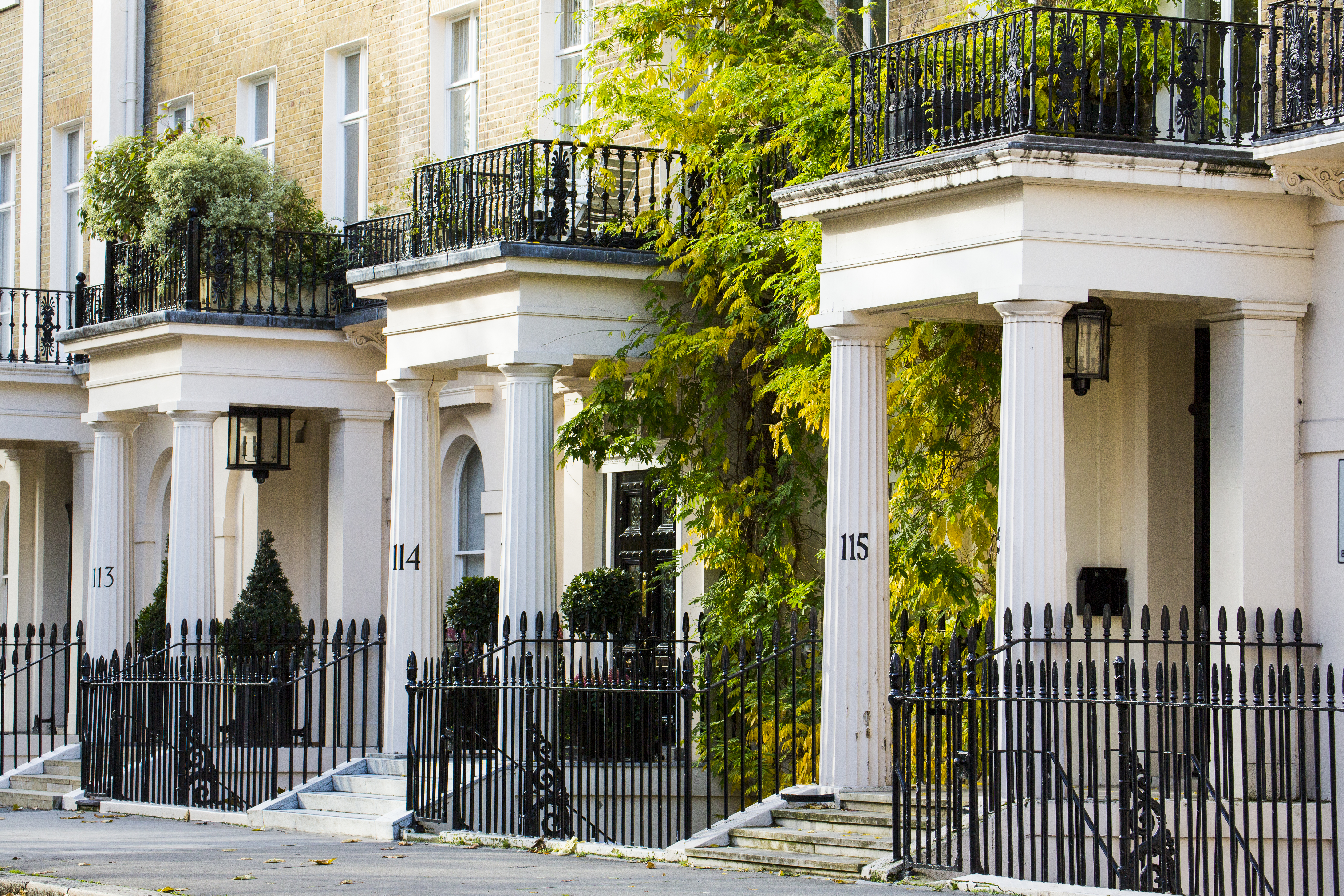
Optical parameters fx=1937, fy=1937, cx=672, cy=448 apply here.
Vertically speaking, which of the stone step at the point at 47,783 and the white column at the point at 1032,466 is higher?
the white column at the point at 1032,466

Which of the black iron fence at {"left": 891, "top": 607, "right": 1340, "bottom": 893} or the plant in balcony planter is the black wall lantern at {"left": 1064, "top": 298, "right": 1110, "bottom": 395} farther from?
the plant in balcony planter

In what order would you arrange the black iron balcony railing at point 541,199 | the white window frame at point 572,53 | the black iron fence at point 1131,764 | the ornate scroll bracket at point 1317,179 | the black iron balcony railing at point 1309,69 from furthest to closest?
1. the white window frame at point 572,53
2. the black iron balcony railing at point 541,199
3. the ornate scroll bracket at point 1317,179
4. the black iron balcony railing at point 1309,69
5. the black iron fence at point 1131,764

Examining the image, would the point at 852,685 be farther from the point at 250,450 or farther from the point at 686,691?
the point at 250,450

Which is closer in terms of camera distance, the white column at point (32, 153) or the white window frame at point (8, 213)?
the white column at point (32, 153)

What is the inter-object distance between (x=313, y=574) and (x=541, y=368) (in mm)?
6765

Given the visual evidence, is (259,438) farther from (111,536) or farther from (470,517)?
(470,517)

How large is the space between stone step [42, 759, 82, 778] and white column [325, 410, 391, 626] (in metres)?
2.82

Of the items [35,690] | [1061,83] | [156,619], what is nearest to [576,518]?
[156,619]

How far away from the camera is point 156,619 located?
64.8ft

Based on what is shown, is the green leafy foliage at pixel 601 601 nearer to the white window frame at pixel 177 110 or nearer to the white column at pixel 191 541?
the white column at pixel 191 541

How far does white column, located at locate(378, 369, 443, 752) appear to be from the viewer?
15.2 metres

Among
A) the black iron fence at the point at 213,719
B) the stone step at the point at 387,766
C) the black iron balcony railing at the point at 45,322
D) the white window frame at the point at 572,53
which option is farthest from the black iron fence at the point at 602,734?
the black iron balcony railing at the point at 45,322

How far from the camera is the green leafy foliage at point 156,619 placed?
17.7m

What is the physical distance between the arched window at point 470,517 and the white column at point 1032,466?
30.4 feet
